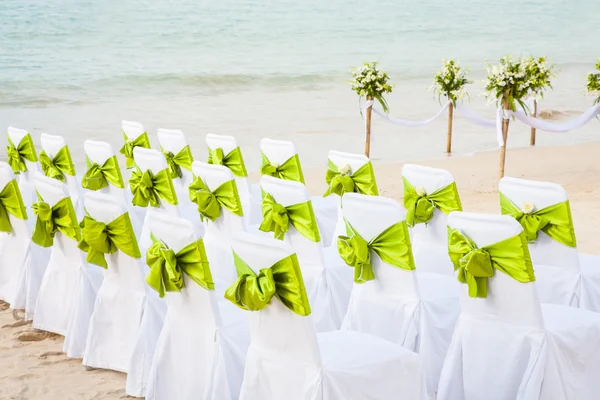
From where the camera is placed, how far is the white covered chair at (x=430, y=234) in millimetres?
4387

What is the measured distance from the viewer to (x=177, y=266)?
3.55 m

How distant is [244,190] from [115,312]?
1.92m

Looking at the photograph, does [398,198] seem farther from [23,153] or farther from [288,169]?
[23,153]

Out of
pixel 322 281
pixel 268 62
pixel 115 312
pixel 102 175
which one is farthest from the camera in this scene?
pixel 268 62

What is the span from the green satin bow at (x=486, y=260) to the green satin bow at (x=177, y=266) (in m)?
0.96

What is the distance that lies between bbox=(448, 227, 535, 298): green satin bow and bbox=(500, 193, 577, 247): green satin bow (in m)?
0.66

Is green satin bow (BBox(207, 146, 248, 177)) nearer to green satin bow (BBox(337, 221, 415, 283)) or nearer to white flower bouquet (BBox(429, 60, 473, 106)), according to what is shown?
green satin bow (BBox(337, 221, 415, 283))

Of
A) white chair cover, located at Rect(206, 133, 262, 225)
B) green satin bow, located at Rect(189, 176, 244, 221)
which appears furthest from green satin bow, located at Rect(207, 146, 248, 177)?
green satin bow, located at Rect(189, 176, 244, 221)

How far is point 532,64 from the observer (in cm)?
840

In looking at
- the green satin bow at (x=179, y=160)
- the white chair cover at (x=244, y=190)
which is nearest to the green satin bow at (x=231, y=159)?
the white chair cover at (x=244, y=190)

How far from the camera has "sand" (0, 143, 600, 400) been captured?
165 inches

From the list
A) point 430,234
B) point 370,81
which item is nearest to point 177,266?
point 430,234

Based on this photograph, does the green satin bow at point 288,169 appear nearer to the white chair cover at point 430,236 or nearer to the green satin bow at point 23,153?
the white chair cover at point 430,236

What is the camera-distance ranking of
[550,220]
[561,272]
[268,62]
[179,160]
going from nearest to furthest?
1. [550,220]
2. [561,272]
3. [179,160]
4. [268,62]
